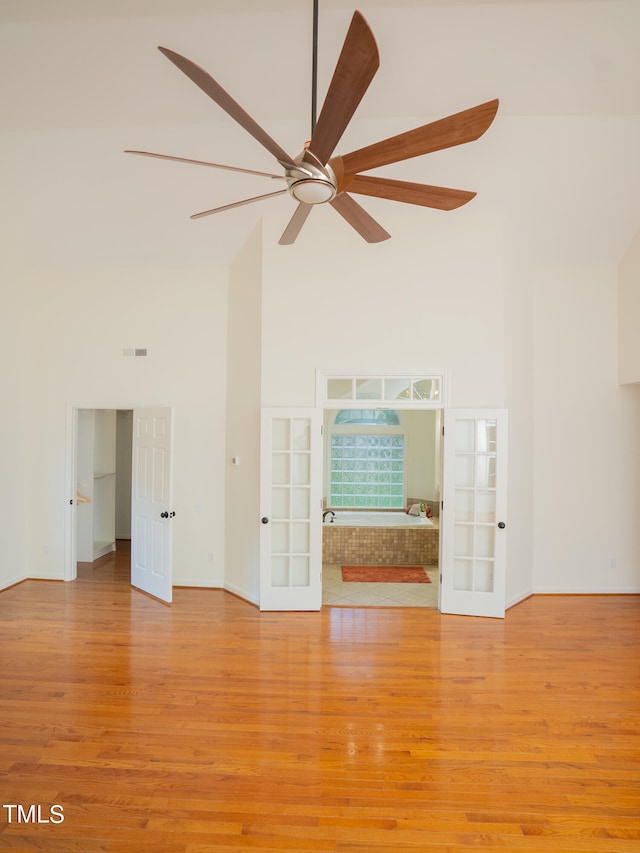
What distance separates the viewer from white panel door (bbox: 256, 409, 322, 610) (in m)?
4.89

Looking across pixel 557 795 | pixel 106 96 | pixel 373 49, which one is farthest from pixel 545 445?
pixel 106 96

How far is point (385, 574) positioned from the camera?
6262mm

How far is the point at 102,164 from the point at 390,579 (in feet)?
17.4

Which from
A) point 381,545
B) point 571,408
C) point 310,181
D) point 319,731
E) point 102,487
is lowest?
point 319,731

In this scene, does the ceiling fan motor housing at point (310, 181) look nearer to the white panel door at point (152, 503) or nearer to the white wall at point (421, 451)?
the white panel door at point (152, 503)

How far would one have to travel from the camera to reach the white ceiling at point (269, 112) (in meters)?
3.23

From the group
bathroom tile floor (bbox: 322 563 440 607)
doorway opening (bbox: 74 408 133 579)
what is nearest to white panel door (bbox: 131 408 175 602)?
doorway opening (bbox: 74 408 133 579)

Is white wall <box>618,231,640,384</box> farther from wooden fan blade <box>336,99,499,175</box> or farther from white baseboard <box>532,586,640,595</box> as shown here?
wooden fan blade <box>336,99,499,175</box>

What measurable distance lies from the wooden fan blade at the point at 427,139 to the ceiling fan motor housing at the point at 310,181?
0.32 feet

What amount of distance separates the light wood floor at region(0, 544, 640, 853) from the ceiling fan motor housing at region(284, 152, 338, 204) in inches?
114

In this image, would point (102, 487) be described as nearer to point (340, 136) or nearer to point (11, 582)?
point (11, 582)

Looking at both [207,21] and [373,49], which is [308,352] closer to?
[207,21]

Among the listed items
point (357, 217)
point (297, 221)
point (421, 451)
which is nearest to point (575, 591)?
point (421, 451)

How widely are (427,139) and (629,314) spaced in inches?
171
